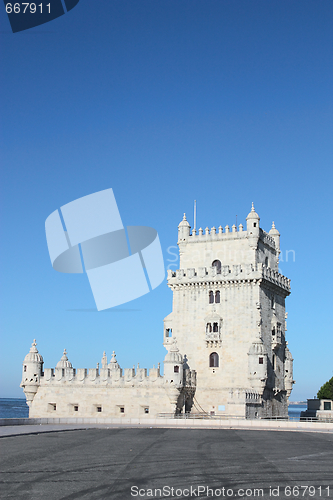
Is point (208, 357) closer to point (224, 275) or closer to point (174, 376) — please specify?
point (174, 376)

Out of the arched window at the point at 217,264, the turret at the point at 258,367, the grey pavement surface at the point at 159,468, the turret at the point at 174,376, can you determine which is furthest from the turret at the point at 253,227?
the grey pavement surface at the point at 159,468

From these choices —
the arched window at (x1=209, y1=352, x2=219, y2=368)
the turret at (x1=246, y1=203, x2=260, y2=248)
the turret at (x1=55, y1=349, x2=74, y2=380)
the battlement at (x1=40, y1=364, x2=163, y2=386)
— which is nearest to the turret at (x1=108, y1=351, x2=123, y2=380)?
the battlement at (x1=40, y1=364, x2=163, y2=386)

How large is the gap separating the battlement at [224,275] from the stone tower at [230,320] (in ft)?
0.32

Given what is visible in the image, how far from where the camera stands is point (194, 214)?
6244cm

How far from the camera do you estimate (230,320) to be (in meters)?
56.2

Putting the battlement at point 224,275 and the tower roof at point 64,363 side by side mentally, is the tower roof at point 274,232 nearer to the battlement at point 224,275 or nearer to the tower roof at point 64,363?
the battlement at point 224,275

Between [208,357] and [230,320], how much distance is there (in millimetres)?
4246

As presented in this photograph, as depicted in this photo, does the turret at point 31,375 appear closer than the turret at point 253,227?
Yes

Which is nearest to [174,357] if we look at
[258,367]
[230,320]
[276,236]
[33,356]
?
[230,320]

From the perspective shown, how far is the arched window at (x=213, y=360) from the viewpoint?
5584 cm

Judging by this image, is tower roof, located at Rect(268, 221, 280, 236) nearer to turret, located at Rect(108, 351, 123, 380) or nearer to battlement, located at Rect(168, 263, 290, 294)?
battlement, located at Rect(168, 263, 290, 294)

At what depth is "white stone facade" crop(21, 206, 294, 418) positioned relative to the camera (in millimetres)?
51844

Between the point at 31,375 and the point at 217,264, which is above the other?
the point at 217,264

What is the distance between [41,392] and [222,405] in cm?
1731
